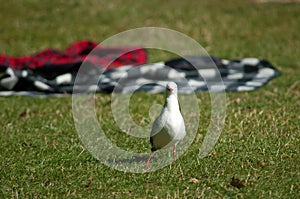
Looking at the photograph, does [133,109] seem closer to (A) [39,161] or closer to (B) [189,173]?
(A) [39,161]

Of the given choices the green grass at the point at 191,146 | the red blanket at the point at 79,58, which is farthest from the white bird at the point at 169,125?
the red blanket at the point at 79,58

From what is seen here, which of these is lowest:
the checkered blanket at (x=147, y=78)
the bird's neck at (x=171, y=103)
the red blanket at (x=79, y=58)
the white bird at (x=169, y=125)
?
the red blanket at (x=79, y=58)

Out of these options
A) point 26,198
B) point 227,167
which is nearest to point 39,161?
point 26,198

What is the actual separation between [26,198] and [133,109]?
274cm

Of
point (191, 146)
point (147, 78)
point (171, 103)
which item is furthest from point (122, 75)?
point (171, 103)

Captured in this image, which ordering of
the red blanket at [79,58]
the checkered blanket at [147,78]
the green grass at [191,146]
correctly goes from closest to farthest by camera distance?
1. the green grass at [191,146]
2. the checkered blanket at [147,78]
3. the red blanket at [79,58]

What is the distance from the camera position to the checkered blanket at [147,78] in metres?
7.37

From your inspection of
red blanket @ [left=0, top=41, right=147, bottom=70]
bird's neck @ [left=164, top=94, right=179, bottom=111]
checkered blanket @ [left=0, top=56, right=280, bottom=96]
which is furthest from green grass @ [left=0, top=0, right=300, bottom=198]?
red blanket @ [left=0, top=41, right=147, bottom=70]

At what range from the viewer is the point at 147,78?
772 centimetres

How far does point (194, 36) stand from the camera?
11719mm

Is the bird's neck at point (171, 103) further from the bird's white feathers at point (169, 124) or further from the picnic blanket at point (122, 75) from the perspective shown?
the picnic blanket at point (122, 75)

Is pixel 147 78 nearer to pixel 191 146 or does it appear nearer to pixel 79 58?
pixel 79 58

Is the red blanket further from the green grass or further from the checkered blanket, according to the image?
the green grass

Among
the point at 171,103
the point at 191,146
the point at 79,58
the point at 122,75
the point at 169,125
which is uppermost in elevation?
the point at 171,103
